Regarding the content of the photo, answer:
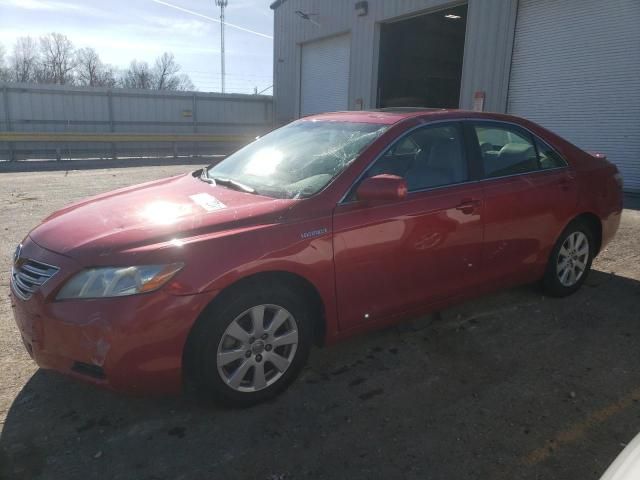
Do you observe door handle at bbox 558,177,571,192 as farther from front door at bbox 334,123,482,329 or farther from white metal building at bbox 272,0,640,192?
white metal building at bbox 272,0,640,192

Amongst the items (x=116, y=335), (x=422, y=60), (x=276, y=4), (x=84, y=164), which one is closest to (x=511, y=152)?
(x=116, y=335)

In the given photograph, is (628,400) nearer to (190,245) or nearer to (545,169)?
(545,169)

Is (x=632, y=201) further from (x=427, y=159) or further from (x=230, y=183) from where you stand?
(x=230, y=183)

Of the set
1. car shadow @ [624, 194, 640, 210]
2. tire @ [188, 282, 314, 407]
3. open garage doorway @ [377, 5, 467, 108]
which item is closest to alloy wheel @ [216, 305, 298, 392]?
tire @ [188, 282, 314, 407]

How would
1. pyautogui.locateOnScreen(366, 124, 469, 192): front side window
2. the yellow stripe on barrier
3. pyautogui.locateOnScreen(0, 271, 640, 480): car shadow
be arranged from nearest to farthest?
1. pyautogui.locateOnScreen(0, 271, 640, 480): car shadow
2. pyautogui.locateOnScreen(366, 124, 469, 192): front side window
3. the yellow stripe on barrier

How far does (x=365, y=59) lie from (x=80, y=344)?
15.5 meters

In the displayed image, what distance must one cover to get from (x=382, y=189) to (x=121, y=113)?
67.5ft

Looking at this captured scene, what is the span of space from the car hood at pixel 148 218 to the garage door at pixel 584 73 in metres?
9.62

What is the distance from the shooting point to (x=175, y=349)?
8.41ft

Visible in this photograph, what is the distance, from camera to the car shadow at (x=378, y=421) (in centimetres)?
244

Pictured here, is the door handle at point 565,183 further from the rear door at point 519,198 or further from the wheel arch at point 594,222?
the wheel arch at point 594,222

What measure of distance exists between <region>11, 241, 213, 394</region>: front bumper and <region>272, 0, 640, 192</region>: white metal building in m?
10.3

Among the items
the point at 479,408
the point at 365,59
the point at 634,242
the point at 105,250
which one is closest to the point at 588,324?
the point at 479,408

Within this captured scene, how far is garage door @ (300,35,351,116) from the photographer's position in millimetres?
17828
